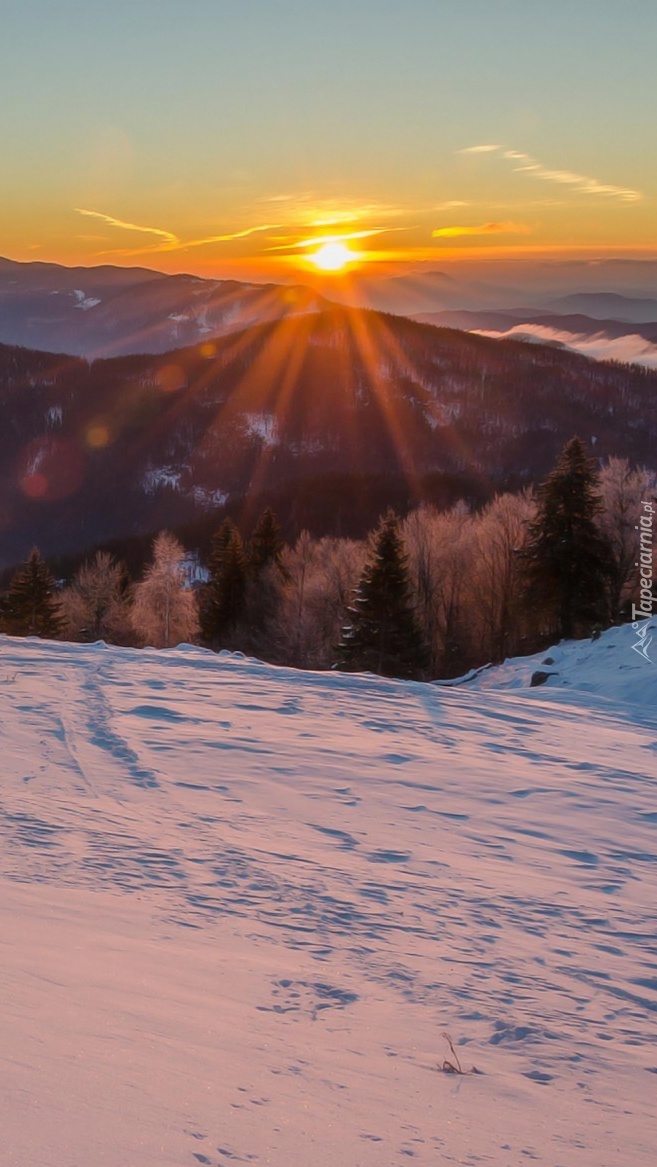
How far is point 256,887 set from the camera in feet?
19.6

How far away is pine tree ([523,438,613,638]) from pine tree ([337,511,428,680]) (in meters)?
5.34

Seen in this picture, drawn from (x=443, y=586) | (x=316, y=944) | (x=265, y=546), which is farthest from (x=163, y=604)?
(x=316, y=944)

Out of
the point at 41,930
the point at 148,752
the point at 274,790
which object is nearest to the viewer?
the point at 41,930

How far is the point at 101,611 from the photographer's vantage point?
183ft

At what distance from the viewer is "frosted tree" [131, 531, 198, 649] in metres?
50.9

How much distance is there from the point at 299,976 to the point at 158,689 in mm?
8723

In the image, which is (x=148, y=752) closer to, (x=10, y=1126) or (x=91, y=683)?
(x=91, y=683)

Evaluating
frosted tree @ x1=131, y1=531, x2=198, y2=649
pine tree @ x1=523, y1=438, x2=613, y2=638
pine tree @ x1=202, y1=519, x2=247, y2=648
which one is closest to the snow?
pine tree @ x1=523, y1=438, x2=613, y2=638

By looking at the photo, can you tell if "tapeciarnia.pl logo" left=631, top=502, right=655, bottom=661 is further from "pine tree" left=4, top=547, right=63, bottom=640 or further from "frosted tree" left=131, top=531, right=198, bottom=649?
"pine tree" left=4, top=547, right=63, bottom=640

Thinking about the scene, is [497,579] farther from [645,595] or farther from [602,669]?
[602,669]

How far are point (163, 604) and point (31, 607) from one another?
29.3ft

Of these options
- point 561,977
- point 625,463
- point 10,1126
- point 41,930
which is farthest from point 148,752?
point 625,463

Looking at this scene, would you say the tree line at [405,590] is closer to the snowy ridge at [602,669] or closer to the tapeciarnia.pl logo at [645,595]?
the tapeciarnia.pl logo at [645,595]

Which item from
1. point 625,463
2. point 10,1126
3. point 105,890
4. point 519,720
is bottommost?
point 519,720
